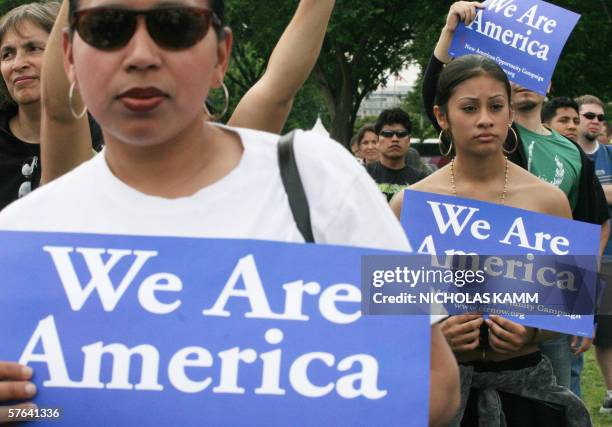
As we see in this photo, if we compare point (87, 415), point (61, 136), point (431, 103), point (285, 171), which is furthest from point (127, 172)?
point (431, 103)

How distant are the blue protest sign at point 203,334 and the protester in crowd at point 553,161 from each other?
8.59 ft

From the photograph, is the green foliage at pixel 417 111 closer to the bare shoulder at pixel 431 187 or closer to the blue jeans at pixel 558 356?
the blue jeans at pixel 558 356

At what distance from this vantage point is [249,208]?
194 centimetres

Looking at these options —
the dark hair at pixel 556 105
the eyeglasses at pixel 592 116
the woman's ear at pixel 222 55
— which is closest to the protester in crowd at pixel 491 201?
A: the woman's ear at pixel 222 55

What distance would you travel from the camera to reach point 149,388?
74.7 inches

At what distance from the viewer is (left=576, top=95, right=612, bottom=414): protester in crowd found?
731 centimetres

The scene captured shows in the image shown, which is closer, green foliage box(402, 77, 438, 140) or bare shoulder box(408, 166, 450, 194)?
bare shoulder box(408, 166, 450, 194)

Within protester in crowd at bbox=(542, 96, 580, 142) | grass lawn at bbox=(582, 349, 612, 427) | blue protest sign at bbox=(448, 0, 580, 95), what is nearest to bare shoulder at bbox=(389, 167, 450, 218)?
blue protest sign at bbox=(448, 0, 580, 95)

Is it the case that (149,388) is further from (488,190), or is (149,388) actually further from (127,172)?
(488,190)

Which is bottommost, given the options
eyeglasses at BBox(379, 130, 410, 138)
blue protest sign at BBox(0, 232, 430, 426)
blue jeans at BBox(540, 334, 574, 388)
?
blue protest sign at BBox(0, 232, 430, 426)

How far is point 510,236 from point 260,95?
123 centimetres

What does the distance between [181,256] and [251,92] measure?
110cm

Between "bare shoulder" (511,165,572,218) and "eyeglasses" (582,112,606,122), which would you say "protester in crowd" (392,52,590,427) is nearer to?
"bare shoulder" (511,165,572,218)

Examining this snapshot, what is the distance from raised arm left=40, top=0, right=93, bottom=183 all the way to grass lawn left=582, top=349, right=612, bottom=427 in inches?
205
